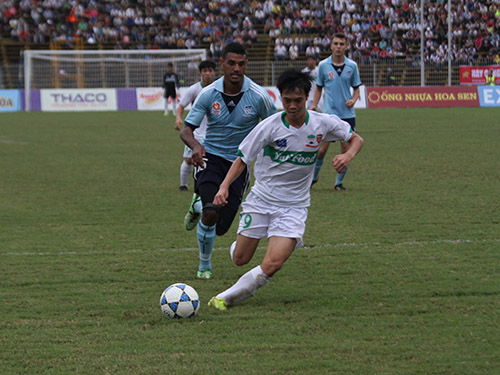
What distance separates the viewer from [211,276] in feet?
22.2

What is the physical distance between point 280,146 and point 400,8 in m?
38.4

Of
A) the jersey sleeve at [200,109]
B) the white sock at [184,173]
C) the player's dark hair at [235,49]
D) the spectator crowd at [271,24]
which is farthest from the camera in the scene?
the spectator crowd at [271,24]

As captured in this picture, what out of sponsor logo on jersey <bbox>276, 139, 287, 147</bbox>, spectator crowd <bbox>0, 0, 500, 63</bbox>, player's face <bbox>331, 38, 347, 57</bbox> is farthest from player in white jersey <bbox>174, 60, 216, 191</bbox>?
spectator crowd <bbox>0, 0, 500, 63</bbox>

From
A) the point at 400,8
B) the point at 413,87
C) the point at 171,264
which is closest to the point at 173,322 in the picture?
the point at 171,264

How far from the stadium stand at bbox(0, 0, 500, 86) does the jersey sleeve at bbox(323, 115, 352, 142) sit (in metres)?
34.4

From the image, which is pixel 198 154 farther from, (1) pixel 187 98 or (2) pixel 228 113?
(1) pixel 187 98

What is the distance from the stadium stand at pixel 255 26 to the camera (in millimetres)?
41344

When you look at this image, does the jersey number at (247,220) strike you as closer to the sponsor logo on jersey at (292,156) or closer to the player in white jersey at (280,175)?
the player in white jersey at (280,175)

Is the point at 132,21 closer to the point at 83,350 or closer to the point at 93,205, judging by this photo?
the point at 93,205

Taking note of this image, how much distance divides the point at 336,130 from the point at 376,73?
31.8m

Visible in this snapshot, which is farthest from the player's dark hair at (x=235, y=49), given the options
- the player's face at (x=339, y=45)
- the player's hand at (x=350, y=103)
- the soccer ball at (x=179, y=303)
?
the player's face at (x=339, y=45)

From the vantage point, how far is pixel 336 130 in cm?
596

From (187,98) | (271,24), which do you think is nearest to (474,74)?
(271,24)

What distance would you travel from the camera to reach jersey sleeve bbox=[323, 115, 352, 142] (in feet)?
19.4
